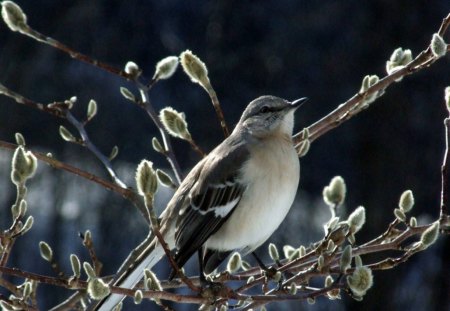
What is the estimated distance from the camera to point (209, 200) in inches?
125

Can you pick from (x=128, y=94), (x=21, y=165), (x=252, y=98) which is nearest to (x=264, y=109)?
(x=128, y=94)

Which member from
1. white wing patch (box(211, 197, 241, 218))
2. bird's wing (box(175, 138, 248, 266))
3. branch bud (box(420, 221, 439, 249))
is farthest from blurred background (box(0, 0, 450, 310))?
branch bud (box(420, 221, 439, 249))

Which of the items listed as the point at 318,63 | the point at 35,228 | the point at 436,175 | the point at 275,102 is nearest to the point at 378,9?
the point at 318,63

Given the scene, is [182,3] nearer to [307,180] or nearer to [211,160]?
[307,180]

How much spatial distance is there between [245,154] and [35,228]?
434 centimetres

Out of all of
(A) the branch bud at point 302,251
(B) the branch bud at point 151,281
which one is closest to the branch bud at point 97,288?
(B) the branch bud at point 151,281

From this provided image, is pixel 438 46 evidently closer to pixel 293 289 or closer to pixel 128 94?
pixel 293 289

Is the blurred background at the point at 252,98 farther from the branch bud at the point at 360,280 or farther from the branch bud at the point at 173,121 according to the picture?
the branch bud at the point at 360,280

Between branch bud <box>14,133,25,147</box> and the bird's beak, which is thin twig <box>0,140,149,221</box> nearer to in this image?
branch bud <box>14,133,25,147</box>

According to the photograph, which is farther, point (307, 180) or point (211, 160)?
point (307, 180)

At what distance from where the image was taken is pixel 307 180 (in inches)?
280

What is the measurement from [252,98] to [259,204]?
153 inches

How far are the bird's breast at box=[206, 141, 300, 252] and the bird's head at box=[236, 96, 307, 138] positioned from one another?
25 centimetres

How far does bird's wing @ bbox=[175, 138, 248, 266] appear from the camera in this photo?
3053 millimetres
